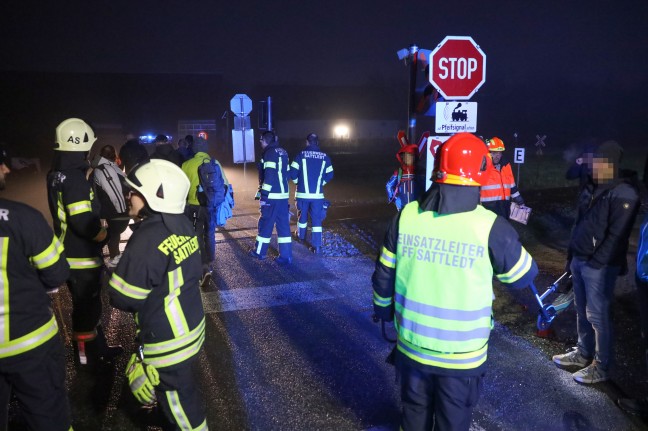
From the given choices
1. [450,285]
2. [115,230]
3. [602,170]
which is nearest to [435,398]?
[450,285]

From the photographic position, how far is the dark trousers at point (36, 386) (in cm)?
264

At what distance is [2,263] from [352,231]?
7858 millimetres

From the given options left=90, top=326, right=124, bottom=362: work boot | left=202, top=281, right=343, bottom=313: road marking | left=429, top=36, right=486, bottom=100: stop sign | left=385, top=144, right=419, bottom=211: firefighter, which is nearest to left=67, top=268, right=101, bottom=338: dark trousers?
left=90, top=326, right=124, bottom=362: work boot

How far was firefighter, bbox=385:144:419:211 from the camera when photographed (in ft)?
24.5

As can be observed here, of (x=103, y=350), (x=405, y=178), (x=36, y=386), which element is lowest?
(x=103, y=350)

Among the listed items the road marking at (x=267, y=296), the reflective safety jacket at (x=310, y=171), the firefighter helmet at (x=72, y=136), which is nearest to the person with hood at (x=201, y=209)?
the road marking at (x=267, y=296)

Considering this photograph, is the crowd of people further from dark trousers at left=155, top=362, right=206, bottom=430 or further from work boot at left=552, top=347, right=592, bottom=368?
work boot at left=552, top=347, right=592, bottom=368

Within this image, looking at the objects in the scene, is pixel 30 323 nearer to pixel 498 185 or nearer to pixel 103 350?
pixel 103 350

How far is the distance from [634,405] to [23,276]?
4.56 meters

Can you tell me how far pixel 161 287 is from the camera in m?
2.72

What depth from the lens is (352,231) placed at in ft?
32.8

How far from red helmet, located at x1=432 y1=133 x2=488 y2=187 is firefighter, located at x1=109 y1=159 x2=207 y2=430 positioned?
1.59 metres

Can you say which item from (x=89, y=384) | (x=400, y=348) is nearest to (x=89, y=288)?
(x=89, y=384)

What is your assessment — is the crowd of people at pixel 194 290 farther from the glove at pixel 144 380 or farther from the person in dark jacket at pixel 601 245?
the person in dark jacket at pixel 601 245
